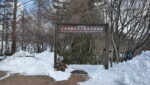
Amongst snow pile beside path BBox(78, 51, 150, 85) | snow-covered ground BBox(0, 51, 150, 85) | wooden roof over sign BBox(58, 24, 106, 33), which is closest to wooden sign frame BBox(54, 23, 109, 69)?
wooden roof over sign BBox(58, 24, 106, 33)

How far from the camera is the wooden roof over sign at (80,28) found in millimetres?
12156

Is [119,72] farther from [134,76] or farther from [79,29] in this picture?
[79,29]

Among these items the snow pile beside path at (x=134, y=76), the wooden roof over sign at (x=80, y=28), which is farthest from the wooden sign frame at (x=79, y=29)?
the snow pile beside path at (x=134, y=76)

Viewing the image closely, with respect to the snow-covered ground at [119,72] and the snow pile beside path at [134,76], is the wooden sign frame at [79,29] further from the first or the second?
the snow pile beside path at [134,76]

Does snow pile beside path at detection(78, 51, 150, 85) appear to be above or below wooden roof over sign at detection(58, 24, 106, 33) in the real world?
below

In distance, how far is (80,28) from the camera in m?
12.2

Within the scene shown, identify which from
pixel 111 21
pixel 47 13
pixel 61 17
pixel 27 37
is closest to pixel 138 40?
pixel 111 21

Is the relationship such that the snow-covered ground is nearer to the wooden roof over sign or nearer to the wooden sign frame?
the wooden sign frame

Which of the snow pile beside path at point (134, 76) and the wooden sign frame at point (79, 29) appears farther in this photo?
the wooden sign frame at point (79, 29)

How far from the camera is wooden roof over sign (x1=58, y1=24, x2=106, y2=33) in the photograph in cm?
1216

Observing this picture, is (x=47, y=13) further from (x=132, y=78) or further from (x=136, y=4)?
(x=132, y=78)

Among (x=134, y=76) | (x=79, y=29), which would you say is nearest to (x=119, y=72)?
(x=134, y=76)

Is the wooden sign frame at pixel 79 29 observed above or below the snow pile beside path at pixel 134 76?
above

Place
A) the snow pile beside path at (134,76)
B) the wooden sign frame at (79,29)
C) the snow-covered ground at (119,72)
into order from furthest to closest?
the wooden sign frame at (79,29)
the snow-covered ground at (119,72)
the snow pile beside path at (134,76)
